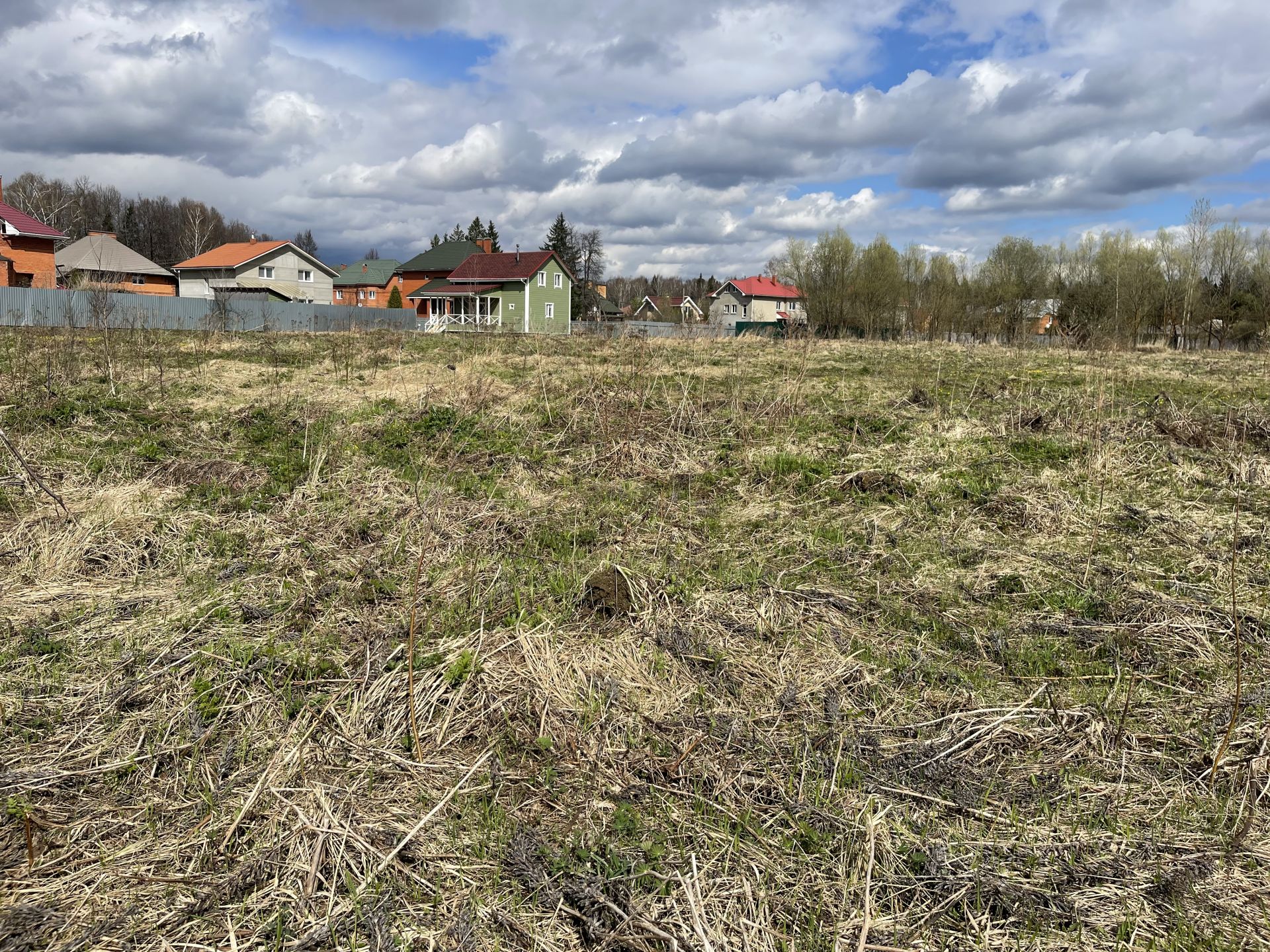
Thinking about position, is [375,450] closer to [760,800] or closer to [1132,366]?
[760,800]

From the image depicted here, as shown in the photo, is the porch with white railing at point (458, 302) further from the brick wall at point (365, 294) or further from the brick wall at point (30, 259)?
the brick wall at point (30, 259)

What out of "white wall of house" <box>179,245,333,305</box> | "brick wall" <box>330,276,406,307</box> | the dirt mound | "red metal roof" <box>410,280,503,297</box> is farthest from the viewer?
"brick wall" <box>330,276,406,307</box>

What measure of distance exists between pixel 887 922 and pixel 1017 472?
16.8 feet

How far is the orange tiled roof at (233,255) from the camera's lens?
4900 cm

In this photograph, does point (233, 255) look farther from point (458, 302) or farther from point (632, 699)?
point (632, 699)

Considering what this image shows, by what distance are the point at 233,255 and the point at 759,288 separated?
5027 cm

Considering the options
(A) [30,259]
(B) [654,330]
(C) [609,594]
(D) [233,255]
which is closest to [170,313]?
(A) [30,259]

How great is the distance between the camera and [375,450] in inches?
274

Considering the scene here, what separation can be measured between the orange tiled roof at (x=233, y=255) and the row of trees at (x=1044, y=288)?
3332cm

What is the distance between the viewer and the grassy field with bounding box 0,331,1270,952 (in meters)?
2.16

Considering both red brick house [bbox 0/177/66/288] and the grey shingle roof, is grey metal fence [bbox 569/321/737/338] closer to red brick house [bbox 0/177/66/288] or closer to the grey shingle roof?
red brick house [bbox 0/177/66/288]

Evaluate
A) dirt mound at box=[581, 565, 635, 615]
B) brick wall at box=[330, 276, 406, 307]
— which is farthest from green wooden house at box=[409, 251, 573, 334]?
dirt mound at box=[581, 565, 635, 615]

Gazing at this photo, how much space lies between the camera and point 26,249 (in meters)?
37.0

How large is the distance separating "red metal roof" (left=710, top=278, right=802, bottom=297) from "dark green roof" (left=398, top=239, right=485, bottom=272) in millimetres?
31594
